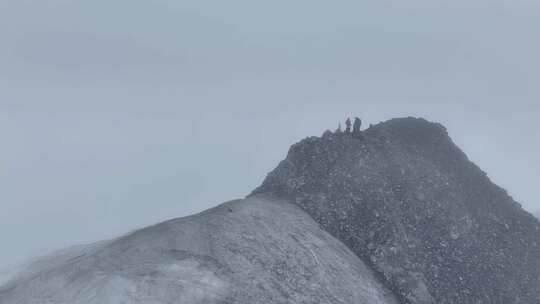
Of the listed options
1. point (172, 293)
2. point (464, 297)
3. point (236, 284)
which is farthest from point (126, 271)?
point (464, 297)

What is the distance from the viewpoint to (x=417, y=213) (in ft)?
123

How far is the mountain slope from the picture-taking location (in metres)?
25.6

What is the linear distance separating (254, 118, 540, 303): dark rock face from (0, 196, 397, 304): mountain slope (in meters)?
2.60

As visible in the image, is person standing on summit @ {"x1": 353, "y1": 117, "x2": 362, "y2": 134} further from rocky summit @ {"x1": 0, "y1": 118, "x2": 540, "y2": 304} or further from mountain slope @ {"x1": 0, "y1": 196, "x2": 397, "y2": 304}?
mountain slope @ {"x1": 0, "y1": 196, "x2": 397, "y2": 304}

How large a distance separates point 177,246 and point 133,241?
278 centimetres

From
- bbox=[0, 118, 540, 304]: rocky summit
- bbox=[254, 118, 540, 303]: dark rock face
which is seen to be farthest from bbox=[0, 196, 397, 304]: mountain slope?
bbox=[254, 118, 540, 303]: dark rock face

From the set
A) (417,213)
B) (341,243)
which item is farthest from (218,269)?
(417,213)

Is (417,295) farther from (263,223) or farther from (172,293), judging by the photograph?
(172,293)

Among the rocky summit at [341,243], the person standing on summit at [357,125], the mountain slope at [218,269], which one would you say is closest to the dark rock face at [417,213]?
the rocky summit at [341,243]

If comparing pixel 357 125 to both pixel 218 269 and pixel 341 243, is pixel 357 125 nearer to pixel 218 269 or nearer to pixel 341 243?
pixel 341 243

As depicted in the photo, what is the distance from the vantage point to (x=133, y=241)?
30281 millimetres

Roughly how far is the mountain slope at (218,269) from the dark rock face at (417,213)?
2.60 m

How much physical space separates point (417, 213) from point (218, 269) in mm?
15867

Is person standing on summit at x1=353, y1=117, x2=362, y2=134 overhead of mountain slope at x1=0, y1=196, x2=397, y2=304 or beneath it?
overhead
